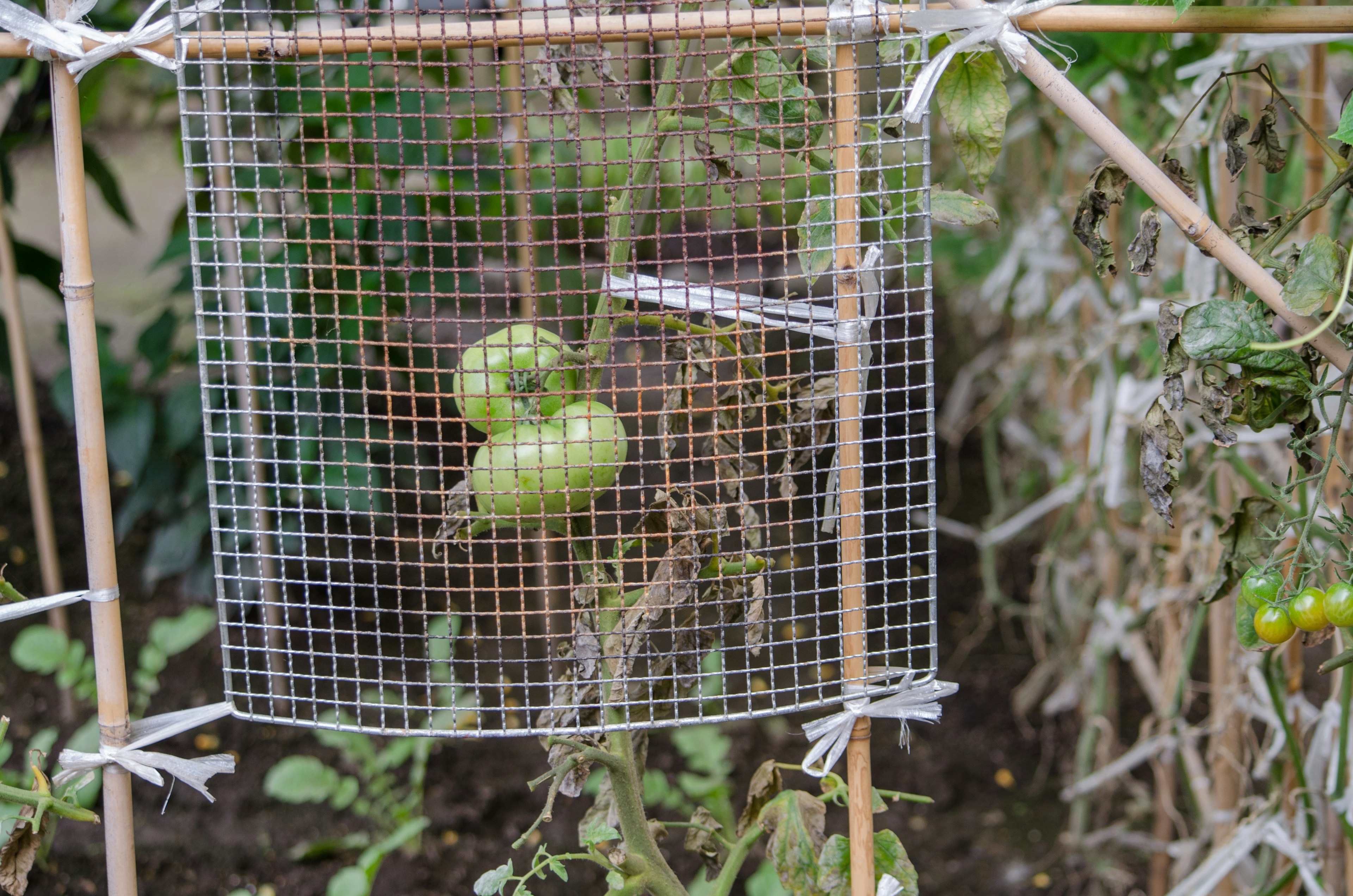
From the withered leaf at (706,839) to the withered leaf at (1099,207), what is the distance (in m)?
0.61

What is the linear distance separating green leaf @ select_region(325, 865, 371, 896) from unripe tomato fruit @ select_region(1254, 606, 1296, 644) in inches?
34.9

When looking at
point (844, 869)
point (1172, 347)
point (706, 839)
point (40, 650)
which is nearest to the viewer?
point (1172, 347)

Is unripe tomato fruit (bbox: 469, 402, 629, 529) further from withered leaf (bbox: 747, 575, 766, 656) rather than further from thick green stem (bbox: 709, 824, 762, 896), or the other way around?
thick green stem (bbox: 709, 824, 762, 896)

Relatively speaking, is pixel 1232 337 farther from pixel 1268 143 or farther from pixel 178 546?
pixel 178 546

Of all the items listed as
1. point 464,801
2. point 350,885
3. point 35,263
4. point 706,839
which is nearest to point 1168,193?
point 706,839

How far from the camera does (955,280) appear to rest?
9.82 ft

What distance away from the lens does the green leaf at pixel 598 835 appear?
96cm

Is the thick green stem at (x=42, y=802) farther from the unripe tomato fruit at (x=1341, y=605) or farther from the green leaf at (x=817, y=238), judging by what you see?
the unripe tomato fruit at (x=1341, y=605)

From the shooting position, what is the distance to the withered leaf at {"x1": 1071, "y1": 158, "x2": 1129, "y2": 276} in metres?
0.88

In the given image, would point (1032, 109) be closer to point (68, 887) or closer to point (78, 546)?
point (68, 887)

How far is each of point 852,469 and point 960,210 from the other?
0.23m

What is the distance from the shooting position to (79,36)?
858 millimetres

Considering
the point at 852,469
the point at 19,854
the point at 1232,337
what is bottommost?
the point at 19,854

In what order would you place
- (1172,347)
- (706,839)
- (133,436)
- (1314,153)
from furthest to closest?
(133,436)
(1314,153)
(706,839)
(1172,347)
